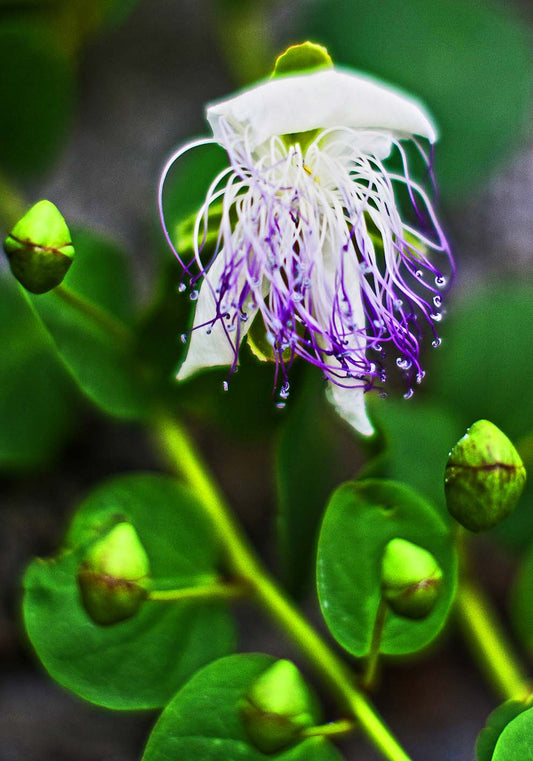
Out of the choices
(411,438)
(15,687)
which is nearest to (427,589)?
(411,438)

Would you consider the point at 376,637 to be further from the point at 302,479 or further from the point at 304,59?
the point at 304,59

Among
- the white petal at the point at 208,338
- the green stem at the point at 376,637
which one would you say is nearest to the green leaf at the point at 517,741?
the green stem at the point at 376,637

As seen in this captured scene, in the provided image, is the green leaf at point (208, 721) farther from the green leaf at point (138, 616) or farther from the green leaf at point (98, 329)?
the green leaf at point (98, 329)

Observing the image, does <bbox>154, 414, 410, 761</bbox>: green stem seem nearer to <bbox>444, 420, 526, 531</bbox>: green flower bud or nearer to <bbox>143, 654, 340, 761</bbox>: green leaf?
<bbox>143, 654, 340, 761</bbox>: green leaf

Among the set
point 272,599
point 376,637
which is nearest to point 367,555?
point 376,637

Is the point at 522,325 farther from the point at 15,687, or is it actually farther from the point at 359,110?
the point at 15,687

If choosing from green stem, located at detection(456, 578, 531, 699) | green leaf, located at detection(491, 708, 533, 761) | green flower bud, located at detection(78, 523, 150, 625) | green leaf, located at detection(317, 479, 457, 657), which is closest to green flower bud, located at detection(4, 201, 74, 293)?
green flower bud, located at detection(78, 523, 150, 625)
